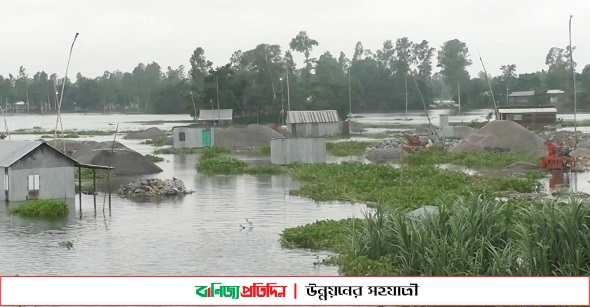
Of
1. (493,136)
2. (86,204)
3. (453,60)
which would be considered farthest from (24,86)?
(86,204)

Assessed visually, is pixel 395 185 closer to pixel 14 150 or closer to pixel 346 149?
pixel 14 150

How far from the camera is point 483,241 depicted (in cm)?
1480

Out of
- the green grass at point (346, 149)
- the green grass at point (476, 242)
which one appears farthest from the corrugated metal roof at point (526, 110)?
the green grass at point (476, 242)

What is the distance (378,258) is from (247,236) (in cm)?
661

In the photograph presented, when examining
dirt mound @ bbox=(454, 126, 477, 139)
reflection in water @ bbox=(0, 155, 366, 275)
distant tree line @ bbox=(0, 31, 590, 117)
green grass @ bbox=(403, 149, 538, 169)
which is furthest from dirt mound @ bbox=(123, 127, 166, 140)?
reflection in water @ bbox=(0, 155, 366, 275)

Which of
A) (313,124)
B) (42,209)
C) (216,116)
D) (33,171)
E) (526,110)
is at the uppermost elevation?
(216,116)

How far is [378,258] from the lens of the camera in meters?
16.2

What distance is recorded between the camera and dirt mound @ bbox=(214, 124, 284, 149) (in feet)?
215

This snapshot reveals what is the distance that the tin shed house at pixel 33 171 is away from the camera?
28516 mm

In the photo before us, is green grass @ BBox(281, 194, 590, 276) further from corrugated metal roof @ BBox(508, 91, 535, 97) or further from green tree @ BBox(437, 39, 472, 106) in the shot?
green tree @ BBox(437, 39, 472, 106)

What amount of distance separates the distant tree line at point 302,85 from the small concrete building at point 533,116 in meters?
12.7

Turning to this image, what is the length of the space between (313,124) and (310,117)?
776 mm

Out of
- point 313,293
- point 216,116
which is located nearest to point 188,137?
point 216,116

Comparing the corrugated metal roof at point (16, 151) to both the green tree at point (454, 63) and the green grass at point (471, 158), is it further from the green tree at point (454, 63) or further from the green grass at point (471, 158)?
the green tree at point (454, 63)
